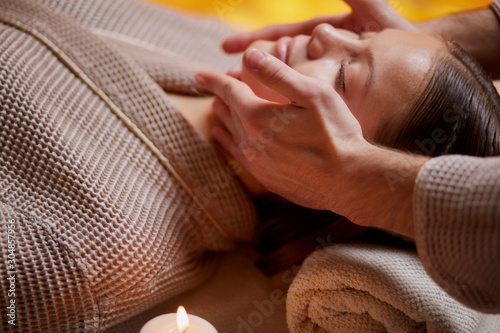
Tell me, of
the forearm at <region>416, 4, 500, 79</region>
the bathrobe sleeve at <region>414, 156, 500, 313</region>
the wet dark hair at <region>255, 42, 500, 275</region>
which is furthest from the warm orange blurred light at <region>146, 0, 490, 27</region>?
the bathrobe sleeve at <region>414, 156, 500, 313</region>

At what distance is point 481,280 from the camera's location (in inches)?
23.6

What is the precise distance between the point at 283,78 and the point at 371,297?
0.42m

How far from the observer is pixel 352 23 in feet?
4.01

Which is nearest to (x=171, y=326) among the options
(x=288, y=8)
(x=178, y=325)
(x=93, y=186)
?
(x=178, y=325)

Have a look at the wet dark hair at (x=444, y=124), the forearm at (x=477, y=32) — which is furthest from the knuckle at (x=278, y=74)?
the forearm at (x=477, y=32)

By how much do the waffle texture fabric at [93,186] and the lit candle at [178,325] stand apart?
20cm

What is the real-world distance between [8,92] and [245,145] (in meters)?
0.47

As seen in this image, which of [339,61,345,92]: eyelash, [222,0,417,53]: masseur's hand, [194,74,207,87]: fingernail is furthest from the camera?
[222,0,417,53]: masseur's hand

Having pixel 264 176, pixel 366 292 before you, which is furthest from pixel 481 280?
pixel 264 176

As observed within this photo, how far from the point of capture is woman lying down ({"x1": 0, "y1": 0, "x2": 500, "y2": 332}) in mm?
798

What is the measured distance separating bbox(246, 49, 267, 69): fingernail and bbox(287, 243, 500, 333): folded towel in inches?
15.3

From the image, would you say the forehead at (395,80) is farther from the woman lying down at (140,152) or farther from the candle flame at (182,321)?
the candle flame at (182,321)

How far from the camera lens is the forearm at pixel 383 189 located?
26.5 inches

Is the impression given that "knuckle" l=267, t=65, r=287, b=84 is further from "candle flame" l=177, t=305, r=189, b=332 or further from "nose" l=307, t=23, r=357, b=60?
"candle flame" l=177, t=305, r=189, b=332
